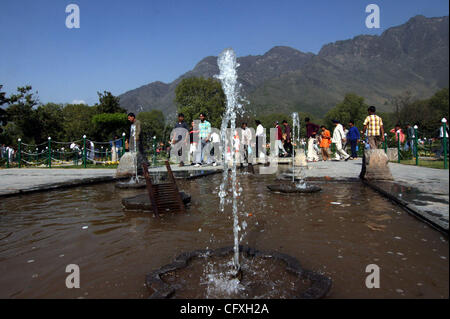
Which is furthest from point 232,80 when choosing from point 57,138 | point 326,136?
point 57,138

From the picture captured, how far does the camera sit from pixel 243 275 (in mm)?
2492

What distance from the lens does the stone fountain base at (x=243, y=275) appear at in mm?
2131

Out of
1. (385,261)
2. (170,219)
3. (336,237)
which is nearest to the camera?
(385,261)

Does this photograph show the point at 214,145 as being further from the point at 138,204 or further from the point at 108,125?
the point at 108,125

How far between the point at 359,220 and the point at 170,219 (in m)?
2.70

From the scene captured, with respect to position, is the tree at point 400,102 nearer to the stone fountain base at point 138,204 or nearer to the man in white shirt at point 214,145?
the man in white shirt at point 214,145

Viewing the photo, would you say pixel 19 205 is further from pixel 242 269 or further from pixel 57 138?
pixel 57 138

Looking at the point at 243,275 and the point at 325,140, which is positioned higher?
the point at 325,140

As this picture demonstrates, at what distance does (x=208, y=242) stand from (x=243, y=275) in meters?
0.97

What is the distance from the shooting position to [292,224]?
4.02 metres

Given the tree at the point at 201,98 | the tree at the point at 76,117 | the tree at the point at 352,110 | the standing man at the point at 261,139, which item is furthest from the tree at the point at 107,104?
the tree at the point at 352,110

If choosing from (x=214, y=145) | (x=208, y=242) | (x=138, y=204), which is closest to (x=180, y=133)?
(x=214, y=145)

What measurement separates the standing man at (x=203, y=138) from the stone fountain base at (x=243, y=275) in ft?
36.0

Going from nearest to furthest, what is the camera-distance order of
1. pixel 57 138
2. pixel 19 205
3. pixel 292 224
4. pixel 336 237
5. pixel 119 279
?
pixel 119 279
pixel 336 237
pixel 292 224
pixel 19 205
pixel 57 138
